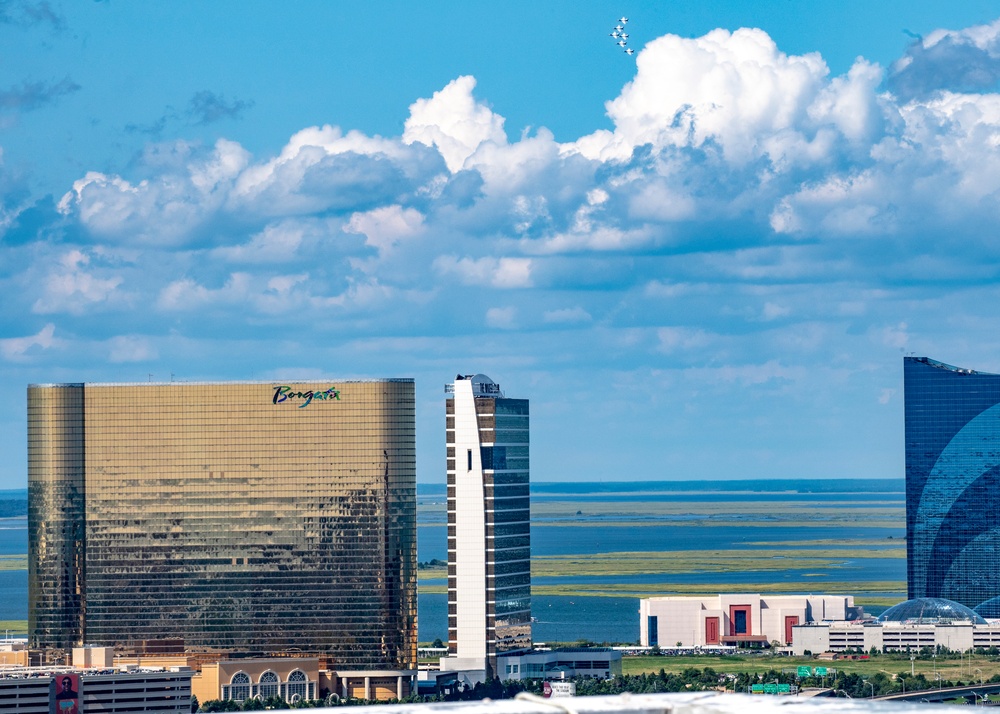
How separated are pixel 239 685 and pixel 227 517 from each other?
14837 mm

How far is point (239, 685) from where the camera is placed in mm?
143125

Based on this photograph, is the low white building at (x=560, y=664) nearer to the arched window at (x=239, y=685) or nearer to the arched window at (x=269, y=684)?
the arched window at (x=269, y=684)

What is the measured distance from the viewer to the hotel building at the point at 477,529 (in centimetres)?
15225

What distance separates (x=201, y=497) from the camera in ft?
498

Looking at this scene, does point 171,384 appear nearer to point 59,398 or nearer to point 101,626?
point 59,398

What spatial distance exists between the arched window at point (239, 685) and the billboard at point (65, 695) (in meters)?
18.7

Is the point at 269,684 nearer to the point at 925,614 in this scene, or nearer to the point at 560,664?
the point at 560,664

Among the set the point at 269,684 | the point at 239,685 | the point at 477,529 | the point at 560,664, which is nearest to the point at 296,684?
the point at 269,684

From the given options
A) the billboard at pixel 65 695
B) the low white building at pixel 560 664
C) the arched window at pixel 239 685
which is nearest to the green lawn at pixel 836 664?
the low white building at pixel 560 664

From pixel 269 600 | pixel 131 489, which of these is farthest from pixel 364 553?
pixel 131 489

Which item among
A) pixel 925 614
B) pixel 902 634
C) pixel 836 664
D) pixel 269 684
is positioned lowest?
pixel 836 664

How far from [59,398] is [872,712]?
14441 cm

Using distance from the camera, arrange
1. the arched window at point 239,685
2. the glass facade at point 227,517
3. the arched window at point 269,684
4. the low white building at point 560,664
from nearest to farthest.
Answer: the arched window at point 269,684
the arched window at point 239,685
the glass facade at point 227,517
the low white building at point 560,664

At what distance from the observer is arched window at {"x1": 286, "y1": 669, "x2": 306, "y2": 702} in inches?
5625
